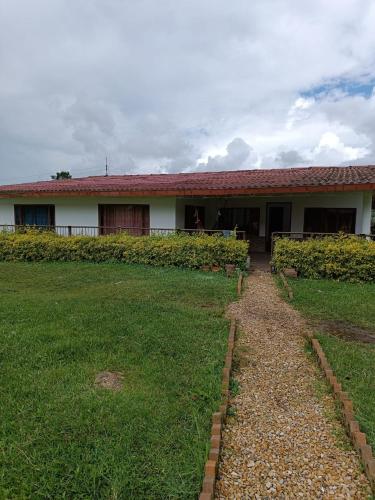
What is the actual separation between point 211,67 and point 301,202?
6.55 metres

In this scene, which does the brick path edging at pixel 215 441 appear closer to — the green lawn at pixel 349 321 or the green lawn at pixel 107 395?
the green lawn at pixel 107 395

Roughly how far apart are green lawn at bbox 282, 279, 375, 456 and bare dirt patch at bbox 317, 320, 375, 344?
5.5 inches

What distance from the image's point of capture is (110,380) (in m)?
3.62

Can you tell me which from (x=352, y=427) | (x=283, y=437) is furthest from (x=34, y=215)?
(x=352, y=427)

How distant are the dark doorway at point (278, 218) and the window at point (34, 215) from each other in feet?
30.8

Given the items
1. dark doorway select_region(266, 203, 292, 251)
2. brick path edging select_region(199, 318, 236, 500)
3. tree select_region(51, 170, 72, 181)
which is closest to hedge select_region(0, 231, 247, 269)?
dark doorway select_region(266, 203, 292, 251)

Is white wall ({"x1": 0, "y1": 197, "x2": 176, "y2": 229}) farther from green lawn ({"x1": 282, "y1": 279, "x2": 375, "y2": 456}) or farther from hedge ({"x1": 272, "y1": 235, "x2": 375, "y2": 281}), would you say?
green lawn ({"x1": 282, "y1": 279, "x2": 375, "y2": 456})

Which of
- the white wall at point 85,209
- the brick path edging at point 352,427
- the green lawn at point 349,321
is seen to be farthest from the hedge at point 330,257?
the brick path edging at point 352,427

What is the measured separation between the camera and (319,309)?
6418 millimetres

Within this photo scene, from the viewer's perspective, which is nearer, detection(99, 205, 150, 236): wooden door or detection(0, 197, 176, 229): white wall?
detection(0, 197, 176, 229): white wall

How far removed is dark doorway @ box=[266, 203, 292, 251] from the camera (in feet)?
46.2

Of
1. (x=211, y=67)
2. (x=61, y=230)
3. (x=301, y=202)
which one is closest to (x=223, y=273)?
→ (x=301, y=202)

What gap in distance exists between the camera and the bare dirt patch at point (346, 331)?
5.02 m

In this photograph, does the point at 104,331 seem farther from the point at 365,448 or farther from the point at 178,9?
the point at 178,9
